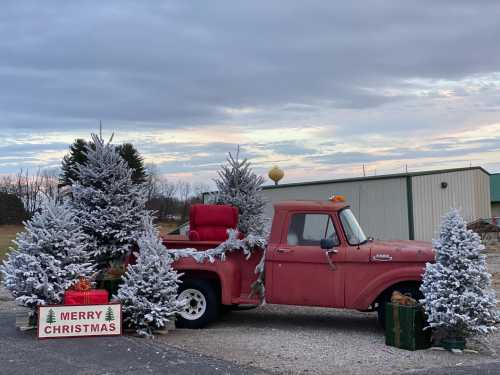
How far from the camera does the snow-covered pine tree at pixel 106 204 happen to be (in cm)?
1009

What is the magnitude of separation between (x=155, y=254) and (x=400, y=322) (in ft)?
11.5

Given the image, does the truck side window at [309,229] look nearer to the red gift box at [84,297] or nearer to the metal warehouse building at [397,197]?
the red gift box at [84,297]

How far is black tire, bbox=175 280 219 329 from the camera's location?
9.23 metres

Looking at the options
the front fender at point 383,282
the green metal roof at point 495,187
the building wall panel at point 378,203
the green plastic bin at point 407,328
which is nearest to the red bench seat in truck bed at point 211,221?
the front fender at point 383,282

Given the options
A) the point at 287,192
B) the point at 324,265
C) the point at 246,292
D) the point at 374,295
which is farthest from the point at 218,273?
the point at 287,192

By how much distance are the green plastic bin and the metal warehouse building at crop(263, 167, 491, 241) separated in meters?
16.4

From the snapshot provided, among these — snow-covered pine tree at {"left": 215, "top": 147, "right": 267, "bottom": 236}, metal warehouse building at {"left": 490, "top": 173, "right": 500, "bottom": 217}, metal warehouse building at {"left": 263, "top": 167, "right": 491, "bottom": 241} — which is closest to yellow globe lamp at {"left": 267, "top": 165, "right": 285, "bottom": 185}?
metal warehouse building at {"left": 263, "top": 167, "right": 491, "bottom": 241}

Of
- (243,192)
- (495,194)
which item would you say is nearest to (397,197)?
(243,192)

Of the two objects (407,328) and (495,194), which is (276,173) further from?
(495,194)

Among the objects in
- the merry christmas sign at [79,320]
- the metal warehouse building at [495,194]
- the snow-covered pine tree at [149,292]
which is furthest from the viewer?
the metal warehouse building at [495,194]

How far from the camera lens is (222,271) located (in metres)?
9.16

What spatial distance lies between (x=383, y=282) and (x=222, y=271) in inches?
93.1

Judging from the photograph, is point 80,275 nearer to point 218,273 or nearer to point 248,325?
point 218,273

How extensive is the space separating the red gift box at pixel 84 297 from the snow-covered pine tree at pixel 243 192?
395 cm
